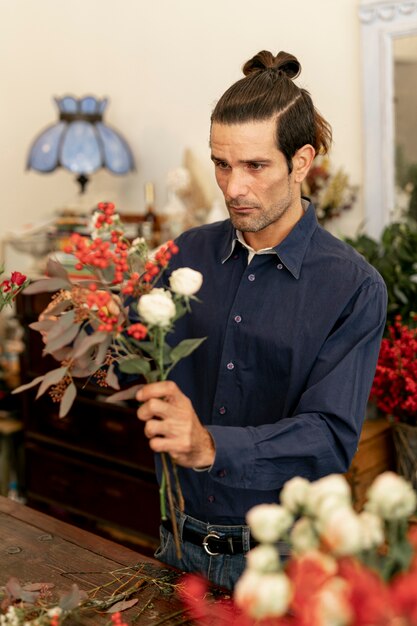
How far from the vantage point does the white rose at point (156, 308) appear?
1.21m

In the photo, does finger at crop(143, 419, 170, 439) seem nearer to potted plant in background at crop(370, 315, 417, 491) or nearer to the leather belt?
the leather belt

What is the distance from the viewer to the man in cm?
168

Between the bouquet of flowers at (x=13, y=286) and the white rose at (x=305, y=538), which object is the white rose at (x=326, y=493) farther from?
the bouquet of flowers at (x=13, y=286)

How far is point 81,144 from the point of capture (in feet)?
12.4

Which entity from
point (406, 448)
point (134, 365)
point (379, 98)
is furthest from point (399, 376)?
point (134, 365)

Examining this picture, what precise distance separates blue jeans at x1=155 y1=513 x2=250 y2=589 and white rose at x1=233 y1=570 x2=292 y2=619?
3.45 feet

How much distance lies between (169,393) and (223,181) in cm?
65

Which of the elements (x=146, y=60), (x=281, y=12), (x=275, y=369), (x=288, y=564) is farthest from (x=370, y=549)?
(x=146, y=60)

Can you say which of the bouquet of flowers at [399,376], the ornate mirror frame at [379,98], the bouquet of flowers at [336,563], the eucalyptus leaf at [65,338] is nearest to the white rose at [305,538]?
the bouquet of flowers at [336,563]

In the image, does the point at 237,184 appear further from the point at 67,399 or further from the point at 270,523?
the point at 270,523

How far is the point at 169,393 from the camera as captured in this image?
4.31ft

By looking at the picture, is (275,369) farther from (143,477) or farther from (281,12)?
(281,12)

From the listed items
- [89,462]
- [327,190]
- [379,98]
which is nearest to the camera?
[379,98]

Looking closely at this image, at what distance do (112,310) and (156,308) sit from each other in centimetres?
17
